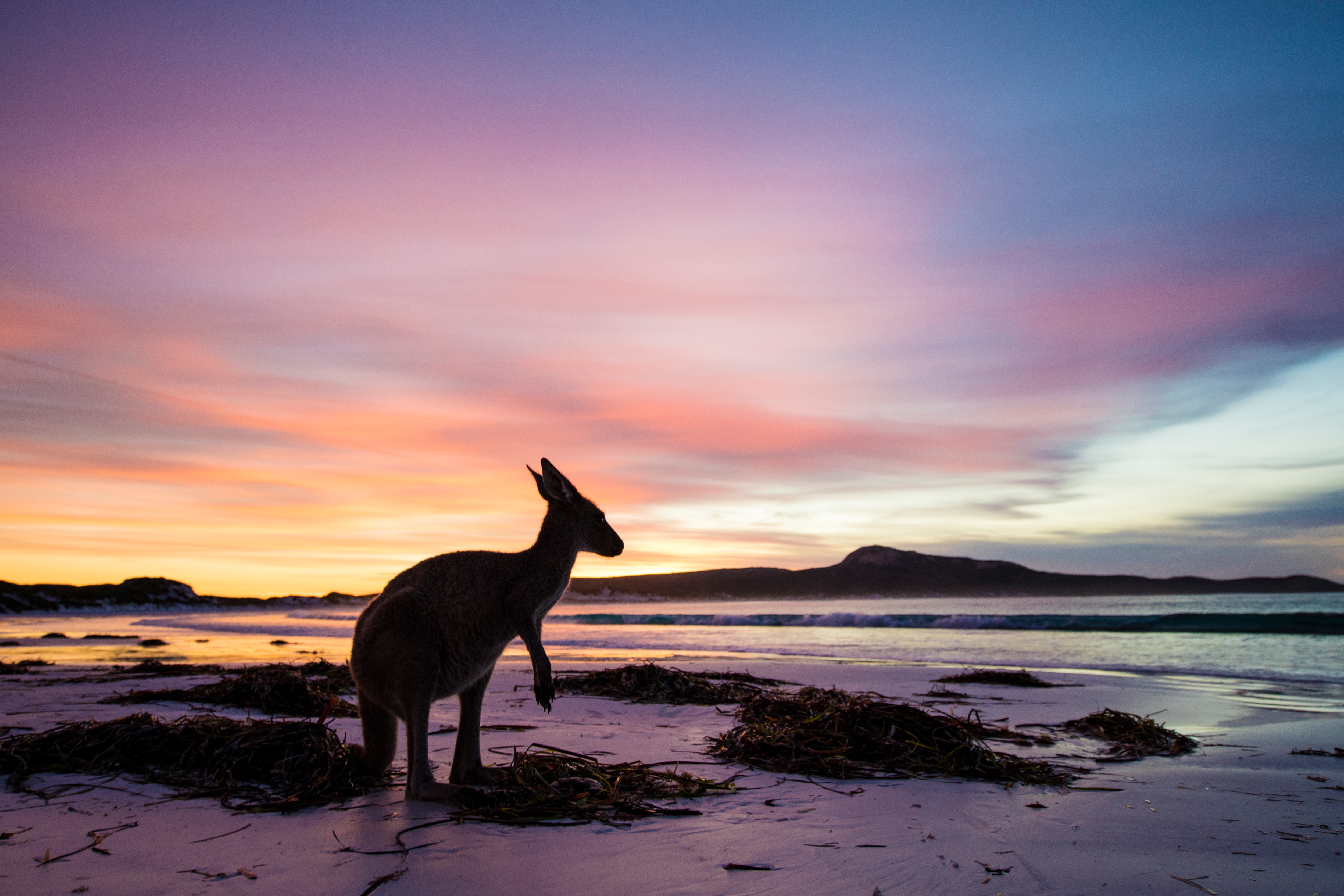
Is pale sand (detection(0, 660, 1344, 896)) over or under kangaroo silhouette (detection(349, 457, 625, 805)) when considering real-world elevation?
under

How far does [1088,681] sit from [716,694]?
7.66m

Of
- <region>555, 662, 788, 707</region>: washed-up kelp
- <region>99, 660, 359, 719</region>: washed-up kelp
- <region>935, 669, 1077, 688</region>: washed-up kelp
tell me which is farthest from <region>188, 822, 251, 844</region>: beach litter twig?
<region>935, 669, 1077, 688</region>: washed-up kelp

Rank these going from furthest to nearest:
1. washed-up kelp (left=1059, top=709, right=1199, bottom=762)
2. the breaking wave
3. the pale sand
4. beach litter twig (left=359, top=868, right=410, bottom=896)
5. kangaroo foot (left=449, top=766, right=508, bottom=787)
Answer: the breaking wave < washed-up kelp (left=1059, top=709, right=1199, bottom=762) < kangaroo foot (left=449, top=766, right=508, bottom=787) < the pale sand < beach litter twig (left=359, top=868, right=410, bottom=896)

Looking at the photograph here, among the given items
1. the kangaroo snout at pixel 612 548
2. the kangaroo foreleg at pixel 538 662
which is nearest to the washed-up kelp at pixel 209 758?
the kangaroo foreleg at pixel 538 662

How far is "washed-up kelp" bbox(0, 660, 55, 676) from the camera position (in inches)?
474

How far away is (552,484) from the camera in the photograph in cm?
470

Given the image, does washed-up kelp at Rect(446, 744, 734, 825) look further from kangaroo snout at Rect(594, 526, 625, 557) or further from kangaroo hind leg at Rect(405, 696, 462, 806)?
kangaroo snout at Rect(594, 526, 625, 557)

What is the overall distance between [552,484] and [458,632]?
107 centimetres

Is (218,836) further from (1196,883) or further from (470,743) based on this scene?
(1196,883)

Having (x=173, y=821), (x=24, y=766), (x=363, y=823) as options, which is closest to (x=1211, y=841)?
(x=363, y=823)

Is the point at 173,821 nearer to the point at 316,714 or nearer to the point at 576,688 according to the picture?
the point at 316,714

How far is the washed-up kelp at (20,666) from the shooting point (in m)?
12.0

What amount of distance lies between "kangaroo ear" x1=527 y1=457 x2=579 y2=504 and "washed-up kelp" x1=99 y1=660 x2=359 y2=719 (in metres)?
4.46

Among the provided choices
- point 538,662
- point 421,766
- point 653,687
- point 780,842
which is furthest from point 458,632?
point 653,687
